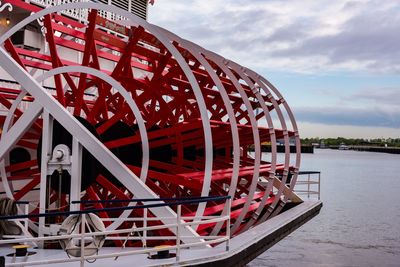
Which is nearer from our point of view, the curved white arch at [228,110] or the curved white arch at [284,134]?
the curved white arch at [228,110]

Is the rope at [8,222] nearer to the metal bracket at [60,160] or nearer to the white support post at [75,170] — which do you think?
the metal bracket at [60,160]

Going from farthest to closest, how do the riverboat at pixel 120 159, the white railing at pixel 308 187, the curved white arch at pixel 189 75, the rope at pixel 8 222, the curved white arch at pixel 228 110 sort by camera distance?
the white railing at pixel 308 187 < the curved white arch at pixel 228 110 < the curved white arch at pixel 189 75 < the rope at pixel 8 222 < the riverboat at pixel 120 159

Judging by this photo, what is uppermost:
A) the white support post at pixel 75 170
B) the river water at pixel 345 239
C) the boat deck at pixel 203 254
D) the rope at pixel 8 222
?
the white support post at pixel 75 170

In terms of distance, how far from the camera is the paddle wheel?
18.0 ft

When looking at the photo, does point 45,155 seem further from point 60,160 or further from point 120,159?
point 120,159

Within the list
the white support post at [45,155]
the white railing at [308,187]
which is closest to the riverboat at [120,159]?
the white support post at [45,155]

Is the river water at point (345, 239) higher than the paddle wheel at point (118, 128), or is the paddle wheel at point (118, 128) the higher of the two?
the paddle wheel at point (118, 128)

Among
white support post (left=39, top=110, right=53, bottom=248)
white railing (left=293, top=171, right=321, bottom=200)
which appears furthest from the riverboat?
white railing (left=293, top=171, right=321, bottom=200)

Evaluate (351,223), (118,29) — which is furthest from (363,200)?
(118,29)

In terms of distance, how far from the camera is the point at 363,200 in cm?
1978

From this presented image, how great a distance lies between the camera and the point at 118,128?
25.3 feet

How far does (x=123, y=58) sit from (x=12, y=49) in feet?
4.69

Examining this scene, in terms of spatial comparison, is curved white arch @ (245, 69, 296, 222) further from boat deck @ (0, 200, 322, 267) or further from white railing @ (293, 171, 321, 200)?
white railing @ (293, 171, 321, 200)

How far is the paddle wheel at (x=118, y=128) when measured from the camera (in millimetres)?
5480
